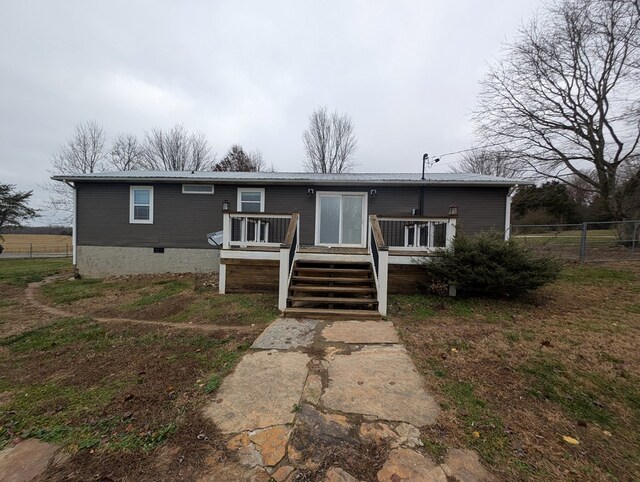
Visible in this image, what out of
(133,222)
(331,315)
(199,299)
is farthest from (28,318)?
(331,315)

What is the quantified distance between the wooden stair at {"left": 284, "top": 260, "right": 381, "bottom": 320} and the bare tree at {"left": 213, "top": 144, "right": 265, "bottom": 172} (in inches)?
873

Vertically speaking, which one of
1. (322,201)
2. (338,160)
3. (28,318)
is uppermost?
(338,160)

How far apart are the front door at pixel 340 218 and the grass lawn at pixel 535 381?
3.90 metres

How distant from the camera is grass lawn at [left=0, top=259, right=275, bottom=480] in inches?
69.9

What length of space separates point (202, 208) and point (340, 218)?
4882 millimetres

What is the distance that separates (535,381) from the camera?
2.67 m

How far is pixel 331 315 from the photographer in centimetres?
466

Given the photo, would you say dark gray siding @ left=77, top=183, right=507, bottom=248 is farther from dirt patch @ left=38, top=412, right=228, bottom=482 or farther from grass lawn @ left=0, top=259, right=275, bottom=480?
dirt patch @ left=38, top=412, right=228, bottom=482

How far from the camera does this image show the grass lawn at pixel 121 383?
1774 millimetres

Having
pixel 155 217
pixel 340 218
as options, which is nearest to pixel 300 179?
pixel 340 218

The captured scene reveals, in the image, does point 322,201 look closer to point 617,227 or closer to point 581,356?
point 581,356

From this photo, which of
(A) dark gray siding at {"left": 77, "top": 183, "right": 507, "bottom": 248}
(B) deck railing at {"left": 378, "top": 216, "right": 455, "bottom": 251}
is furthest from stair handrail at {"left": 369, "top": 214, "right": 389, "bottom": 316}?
(A) dark gray siding at {"left": 77, "top": 183, "right": 507, "bottom": 248}

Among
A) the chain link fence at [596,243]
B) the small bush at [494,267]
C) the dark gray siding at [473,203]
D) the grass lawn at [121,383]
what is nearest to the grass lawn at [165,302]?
the grass lawn at [121,383]

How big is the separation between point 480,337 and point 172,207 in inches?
383
